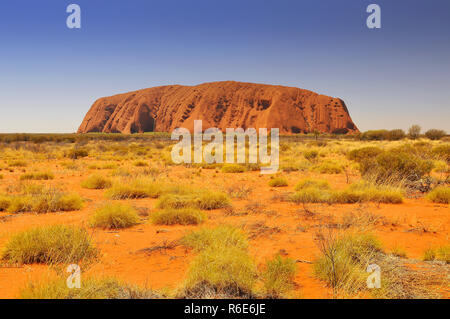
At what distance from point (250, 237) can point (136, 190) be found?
5293 mm

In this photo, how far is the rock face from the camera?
10206cm

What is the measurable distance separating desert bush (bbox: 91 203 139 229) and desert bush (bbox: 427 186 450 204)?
814cm

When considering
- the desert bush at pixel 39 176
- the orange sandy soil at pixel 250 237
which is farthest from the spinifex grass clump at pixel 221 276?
the desert bush at pixel 39 176

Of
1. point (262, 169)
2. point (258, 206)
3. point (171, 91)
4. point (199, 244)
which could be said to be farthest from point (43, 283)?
point (171, 91)

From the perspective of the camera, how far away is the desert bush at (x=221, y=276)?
2.93m

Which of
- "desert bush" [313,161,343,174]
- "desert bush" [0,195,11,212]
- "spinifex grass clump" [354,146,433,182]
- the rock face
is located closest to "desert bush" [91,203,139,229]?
"desert bush" [0,195,11,212]

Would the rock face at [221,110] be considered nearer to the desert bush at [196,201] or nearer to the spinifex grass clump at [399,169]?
the spinifex grass clump at [399,169]

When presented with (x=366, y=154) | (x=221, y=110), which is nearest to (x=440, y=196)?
(x=366, y=154)

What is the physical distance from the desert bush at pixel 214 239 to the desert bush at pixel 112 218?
1857 mm

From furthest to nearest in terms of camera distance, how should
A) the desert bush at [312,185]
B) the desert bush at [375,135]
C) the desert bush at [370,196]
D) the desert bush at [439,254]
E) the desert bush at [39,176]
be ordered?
the desert bush at [375,135]
the desert bush at [39,176]
the desert bush at [312,185]
the desert bush at [370,196]
the desert bush at [439,254]

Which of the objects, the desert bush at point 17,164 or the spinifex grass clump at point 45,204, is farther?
the desert bush at point 17,164

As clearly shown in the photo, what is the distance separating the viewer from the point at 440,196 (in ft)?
26.5

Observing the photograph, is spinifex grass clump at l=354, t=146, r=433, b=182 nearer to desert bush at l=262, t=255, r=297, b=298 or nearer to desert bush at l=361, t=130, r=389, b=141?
desert bush at l=262, t=255, r=297, b=298
